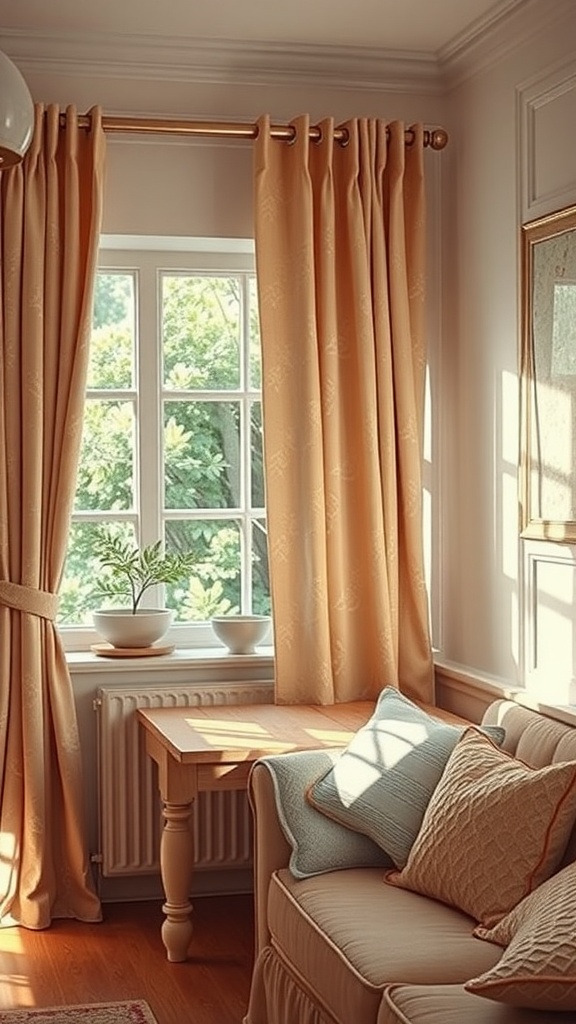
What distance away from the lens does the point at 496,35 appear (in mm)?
4316

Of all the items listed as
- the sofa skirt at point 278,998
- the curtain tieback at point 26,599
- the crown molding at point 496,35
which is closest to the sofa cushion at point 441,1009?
the sofa skirt at point 278,998

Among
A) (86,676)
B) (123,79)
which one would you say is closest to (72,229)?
(123,79)

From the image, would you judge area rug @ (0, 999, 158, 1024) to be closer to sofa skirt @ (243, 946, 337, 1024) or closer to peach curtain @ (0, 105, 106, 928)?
sofa skirt @ (243, 946, 337, 1024)

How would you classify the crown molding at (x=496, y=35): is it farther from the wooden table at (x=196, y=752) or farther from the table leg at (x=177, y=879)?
the table leg at (x=177, y=879)

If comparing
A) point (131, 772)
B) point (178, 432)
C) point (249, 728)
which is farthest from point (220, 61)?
point (131, 772)

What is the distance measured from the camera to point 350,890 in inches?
131

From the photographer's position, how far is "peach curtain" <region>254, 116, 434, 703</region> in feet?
14.9

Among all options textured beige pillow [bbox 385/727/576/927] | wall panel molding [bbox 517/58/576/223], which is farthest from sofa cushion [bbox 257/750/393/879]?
wall panel molding [bbox 517/58/576/223]

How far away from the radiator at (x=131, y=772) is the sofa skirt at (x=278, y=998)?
1.04 m

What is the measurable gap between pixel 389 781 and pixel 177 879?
883 millimetres

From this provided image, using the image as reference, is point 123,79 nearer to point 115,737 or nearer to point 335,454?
point 335,454

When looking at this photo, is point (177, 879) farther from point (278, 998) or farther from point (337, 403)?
point (337, 403)

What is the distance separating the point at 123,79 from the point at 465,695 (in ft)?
7.42

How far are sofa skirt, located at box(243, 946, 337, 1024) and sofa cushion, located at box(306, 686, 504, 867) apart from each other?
377 mm
